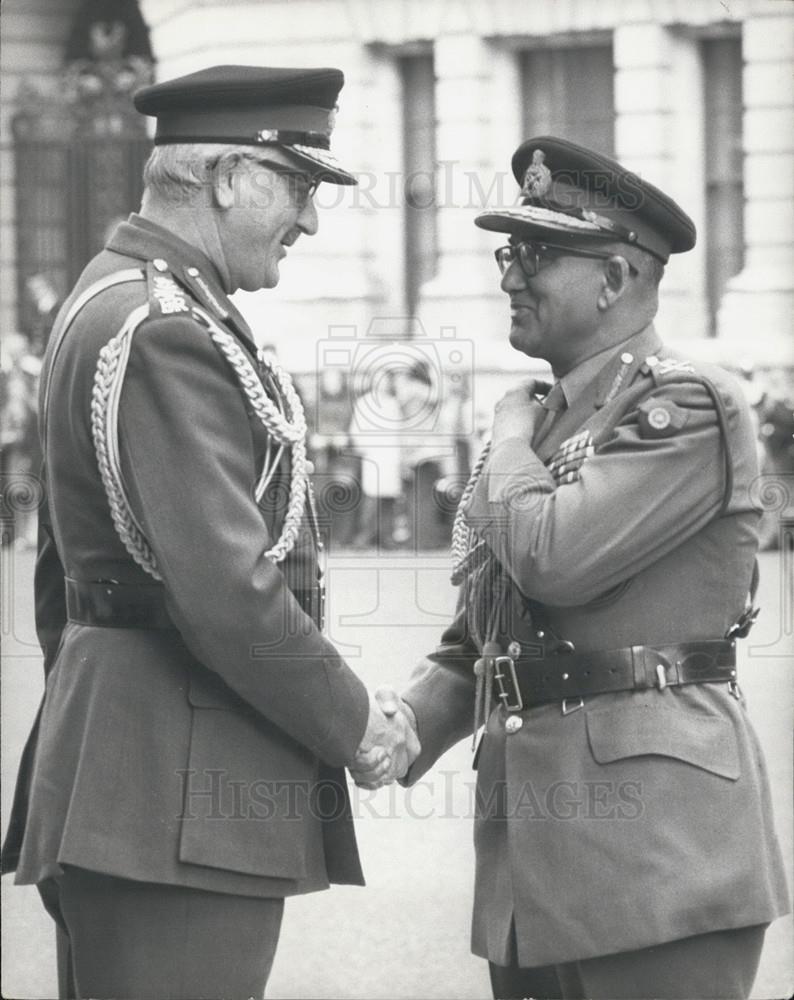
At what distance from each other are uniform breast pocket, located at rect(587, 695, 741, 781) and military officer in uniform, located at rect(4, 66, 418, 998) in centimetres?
42

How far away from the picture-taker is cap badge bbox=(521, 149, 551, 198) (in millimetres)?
3561

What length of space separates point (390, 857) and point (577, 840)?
127 inches

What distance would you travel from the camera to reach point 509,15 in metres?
15.0

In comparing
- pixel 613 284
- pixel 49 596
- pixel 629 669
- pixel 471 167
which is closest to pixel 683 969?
pixel 629 669

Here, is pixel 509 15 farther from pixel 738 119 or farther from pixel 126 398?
pixel 126 398

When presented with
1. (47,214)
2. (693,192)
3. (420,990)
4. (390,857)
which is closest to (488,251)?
(693,192)

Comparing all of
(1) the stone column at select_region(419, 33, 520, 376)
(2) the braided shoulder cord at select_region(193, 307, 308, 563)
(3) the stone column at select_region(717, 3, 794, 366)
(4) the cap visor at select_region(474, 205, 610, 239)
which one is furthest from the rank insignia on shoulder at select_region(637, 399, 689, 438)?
(1) the stone column at select_region(419, 33, 520, 376)

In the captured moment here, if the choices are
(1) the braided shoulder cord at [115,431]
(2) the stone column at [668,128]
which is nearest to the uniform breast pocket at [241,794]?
(1) the braided shoulder cord at [115,431]

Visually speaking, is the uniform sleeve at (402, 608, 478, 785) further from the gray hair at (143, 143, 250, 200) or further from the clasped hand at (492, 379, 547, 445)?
the gray hair at (143, 143, 250, 200)

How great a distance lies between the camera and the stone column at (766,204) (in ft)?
48.1

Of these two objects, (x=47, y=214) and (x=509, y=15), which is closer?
(x=509, y=15)

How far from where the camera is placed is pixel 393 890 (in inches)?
238

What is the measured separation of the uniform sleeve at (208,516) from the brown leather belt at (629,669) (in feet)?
1.51

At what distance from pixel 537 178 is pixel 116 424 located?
39.6 inches
